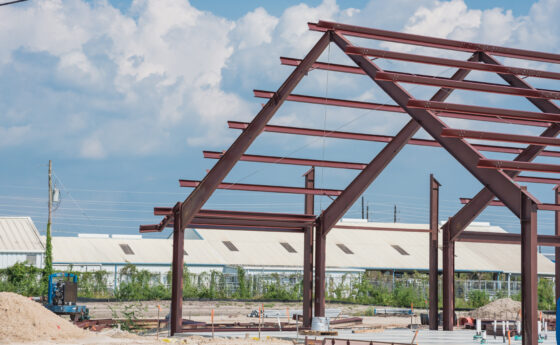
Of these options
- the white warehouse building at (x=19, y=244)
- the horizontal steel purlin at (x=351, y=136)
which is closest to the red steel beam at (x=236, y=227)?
the horizontal steel purlin at (x=351, y=136)

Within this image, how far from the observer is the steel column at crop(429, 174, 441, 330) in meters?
31.3

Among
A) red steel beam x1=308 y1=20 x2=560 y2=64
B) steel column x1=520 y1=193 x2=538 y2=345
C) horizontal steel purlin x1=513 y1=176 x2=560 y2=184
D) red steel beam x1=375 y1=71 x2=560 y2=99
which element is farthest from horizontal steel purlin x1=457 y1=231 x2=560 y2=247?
steel column x1=520 y1=193 x2=538 y2=345

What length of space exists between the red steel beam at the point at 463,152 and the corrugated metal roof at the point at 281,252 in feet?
142

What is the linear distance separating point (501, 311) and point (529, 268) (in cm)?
2678

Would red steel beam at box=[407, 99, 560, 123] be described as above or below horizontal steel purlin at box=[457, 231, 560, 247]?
above

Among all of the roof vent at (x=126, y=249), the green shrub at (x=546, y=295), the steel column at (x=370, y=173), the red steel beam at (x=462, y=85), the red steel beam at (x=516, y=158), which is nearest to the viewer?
the red steel beam at (x=462, y=85)

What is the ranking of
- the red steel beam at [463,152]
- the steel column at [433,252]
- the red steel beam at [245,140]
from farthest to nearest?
the steel column at [433,252] → the red steel beam at [245,140] → the red steel beam at [463,152]

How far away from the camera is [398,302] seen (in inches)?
2312

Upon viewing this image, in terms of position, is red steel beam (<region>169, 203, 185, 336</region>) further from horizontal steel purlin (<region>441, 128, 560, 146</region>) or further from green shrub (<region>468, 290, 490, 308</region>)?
green shrub (<region>468, 290, 490, 308</region>)

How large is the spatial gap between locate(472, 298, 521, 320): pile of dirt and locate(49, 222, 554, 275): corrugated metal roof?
73.3 ft

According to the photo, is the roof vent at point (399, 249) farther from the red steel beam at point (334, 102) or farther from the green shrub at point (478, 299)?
the red steel beam at point (334, 102)

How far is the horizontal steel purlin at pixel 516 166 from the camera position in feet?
61.3

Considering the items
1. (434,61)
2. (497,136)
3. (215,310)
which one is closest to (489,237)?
(434,61)

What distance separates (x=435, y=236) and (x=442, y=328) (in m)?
3.89
